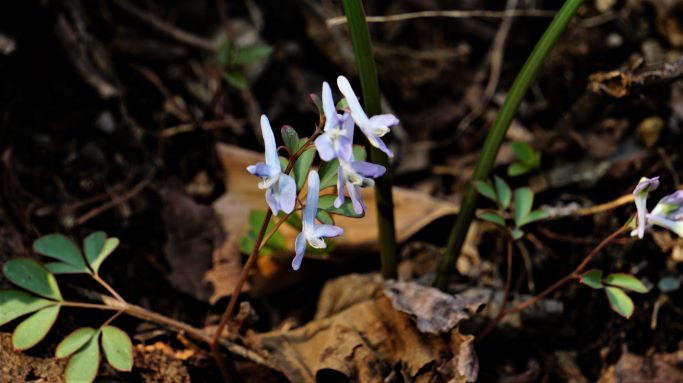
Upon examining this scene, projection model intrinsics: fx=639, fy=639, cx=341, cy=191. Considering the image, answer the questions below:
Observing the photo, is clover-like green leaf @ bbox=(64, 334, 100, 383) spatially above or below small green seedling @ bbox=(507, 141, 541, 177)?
below

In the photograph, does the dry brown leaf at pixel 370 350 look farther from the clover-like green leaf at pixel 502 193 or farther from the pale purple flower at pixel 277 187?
the pale purple flower at pixel 277 187

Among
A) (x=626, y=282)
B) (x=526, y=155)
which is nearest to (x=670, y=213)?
(x=626, y=282)

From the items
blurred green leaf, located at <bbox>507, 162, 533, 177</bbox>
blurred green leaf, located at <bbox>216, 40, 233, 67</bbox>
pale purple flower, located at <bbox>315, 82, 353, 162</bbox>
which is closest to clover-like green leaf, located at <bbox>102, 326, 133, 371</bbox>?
pale purple flower, located at <bbox>315, 82, 353, 162</bbox>

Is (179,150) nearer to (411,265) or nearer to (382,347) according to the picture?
(411,265)

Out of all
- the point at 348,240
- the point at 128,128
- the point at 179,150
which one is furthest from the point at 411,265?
the point at 128,128

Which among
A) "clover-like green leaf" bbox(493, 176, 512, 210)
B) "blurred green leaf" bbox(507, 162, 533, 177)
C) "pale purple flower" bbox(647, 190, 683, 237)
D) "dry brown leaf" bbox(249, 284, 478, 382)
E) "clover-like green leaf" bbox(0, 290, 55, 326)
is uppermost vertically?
"pale purple flower" bbox(647, 190, 683, 237)

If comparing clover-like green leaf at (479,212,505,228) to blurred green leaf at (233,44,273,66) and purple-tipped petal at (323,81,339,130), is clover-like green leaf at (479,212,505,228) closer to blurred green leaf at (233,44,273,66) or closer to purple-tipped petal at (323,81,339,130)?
purple-tipped petal at (323,81,339,130)

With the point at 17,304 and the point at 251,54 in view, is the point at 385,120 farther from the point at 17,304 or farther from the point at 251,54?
the point at 251,54
